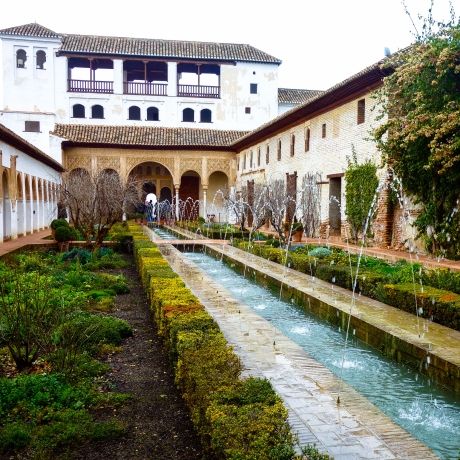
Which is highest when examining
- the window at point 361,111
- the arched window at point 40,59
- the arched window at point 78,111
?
the arched window at point 40,59

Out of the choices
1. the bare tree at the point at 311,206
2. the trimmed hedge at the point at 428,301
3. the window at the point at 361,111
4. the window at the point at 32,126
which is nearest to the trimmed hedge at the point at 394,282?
the trimmed hedge at the point at 428,301

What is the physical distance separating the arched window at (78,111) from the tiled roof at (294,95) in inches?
556

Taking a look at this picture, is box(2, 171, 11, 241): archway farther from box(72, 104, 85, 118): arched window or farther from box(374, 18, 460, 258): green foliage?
box(72, 104, 85, 118): arched window

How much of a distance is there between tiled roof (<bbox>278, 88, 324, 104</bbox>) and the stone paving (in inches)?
1368

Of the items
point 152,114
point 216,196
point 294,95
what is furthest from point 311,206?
point 294,95

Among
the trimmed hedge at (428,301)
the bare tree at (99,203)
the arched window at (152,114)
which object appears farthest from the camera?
the arched window at (152,114)

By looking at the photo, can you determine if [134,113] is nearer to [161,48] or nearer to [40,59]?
[161,48]

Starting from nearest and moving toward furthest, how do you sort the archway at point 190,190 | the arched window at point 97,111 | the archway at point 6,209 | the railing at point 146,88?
the archway at point 6,209 → the arched window at point 97,111 → the railing at point 146,88 → the archway at point 190,190

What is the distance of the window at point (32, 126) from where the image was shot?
31.1 meters

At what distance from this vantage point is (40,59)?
117 feet

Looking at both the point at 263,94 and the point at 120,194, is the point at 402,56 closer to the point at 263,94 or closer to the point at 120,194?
the point at 120,194

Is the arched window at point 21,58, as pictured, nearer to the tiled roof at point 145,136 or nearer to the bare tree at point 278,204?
the tiled roof at point 145,136

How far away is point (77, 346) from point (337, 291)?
17.6 feet

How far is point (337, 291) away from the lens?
9648 millimetres
